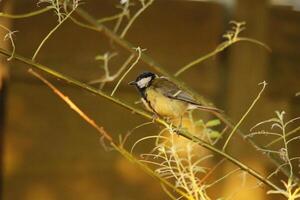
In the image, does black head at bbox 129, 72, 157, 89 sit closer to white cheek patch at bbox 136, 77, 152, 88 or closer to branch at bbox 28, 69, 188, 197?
white cheek patch at bbox 136, 77, 152, 88

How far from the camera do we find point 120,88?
141 cm

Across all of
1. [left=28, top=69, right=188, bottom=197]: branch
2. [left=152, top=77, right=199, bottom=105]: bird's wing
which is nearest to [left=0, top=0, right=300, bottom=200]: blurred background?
[left=152, top=77, right=199, bottom=105]: bird's wing

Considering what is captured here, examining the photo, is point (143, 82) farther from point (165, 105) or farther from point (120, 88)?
point (120, 88)

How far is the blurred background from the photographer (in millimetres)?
1378

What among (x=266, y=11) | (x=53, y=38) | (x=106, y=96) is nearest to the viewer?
(x=106, y=96)

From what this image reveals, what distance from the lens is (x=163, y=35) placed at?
1440 mm

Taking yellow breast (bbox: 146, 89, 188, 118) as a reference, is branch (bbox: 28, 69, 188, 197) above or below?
above

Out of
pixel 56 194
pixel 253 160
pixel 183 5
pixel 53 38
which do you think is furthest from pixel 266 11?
pixel 56 194

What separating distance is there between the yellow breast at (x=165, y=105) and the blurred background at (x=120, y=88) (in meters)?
0.55

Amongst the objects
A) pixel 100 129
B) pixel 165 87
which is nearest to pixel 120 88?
pixel 165 87

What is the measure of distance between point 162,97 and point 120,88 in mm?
589

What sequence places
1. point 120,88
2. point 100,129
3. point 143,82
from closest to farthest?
1. point 100,129
2. point 143,82
3. point 120,88

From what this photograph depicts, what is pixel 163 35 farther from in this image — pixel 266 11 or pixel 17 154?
pixel 17 154

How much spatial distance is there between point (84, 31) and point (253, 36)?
0.37 meters
